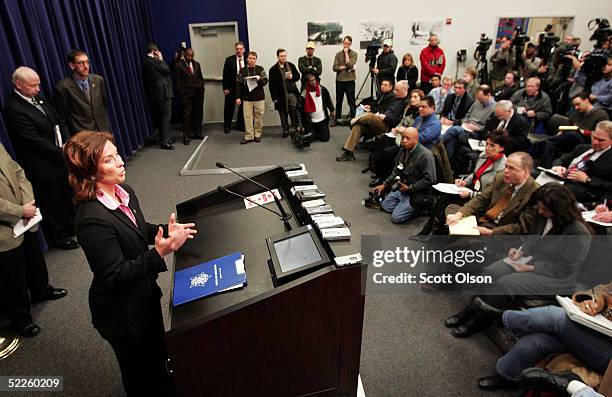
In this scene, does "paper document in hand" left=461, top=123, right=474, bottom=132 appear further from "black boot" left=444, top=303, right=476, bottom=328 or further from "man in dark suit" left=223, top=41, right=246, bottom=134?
"man in dark suit" left=223, top=41, right=246, bottom=134

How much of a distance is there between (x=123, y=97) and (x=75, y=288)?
352 cm

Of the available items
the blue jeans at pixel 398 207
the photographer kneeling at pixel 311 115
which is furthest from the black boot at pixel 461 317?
the photographer kneeling at pixel 311 115

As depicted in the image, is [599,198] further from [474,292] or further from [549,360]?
[549,360]

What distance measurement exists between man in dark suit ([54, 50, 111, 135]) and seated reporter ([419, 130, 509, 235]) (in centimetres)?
354

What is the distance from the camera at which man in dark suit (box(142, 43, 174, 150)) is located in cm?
607

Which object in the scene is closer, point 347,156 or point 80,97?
point 80,97

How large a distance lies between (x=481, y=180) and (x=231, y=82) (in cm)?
A: 483

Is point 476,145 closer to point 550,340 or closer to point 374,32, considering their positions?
point 550,340

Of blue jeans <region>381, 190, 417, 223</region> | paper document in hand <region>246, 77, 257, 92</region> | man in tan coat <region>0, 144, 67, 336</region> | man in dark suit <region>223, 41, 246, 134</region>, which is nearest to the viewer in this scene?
man in tan coat <region>0, 144, 67, 336</region>

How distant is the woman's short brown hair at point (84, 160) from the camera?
1.38 meters

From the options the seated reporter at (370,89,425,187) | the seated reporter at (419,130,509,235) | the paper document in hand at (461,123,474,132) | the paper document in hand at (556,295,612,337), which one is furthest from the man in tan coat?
the paper document in hand at (461,123,474,132)

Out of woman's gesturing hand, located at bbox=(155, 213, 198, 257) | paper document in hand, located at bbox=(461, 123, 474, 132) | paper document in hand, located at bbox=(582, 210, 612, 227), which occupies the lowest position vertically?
paper document in hand, located at bbox=(582, 210, 612, 227)

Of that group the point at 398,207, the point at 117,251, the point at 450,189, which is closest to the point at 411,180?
the point at 398,207

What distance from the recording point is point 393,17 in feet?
23.8
